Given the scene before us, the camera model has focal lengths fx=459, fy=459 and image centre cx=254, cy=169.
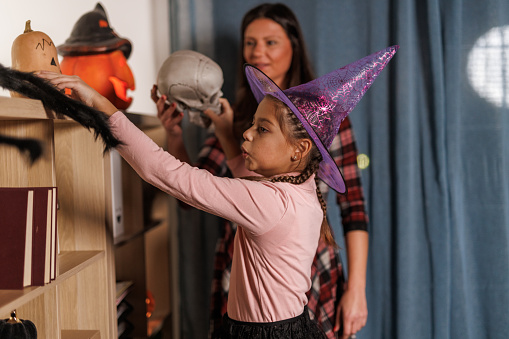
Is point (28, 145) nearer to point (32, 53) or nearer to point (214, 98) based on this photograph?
point (32, 53)

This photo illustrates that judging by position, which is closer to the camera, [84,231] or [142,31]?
[84,231]

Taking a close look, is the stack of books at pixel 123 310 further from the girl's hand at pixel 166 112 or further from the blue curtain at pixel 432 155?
the blue curtain at pixel 432 155

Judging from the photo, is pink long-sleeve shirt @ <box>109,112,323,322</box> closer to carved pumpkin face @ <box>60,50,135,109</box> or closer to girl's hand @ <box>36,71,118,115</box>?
girl's hand @ <box>36,71,118,115</box>

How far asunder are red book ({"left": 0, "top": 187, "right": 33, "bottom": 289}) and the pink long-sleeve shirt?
0.71 ft

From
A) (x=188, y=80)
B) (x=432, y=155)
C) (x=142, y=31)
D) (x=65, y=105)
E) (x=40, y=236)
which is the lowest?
(x=40, y=236)

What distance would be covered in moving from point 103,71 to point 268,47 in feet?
1.77

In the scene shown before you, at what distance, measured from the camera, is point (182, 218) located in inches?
76.6

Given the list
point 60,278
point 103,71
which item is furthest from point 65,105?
point 103,71

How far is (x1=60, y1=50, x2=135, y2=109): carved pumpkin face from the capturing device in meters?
1.35

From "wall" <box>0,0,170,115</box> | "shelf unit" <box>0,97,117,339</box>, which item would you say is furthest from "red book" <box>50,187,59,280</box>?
"wall" <box>0,0,170,115</box>

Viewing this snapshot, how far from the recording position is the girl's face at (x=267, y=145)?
104 cm

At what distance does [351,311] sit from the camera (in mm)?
1486

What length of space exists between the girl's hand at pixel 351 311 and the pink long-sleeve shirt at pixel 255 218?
429mm

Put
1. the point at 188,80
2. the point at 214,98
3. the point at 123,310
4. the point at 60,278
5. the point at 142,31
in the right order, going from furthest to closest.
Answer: the point at 142,31, the point at 123,310, the point at 214,98, the point at 188,80, the point at 60,278
